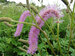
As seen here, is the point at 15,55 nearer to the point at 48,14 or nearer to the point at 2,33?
the point at 2,33

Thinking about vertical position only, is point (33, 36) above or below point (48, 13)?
below

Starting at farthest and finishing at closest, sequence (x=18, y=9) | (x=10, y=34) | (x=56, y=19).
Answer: (x=18, y=9)
(x=10, y=34)
(x=56, y=19)

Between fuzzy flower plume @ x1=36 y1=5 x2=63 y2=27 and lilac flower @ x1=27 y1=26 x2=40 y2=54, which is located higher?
Result: fuzzy flower plume @ x1=36 y1=5 x2=63 y2=27

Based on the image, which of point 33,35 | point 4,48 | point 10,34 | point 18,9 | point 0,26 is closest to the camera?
point 33,35

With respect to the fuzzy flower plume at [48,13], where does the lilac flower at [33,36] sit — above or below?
below

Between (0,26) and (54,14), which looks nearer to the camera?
(54,14)

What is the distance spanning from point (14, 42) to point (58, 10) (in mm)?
1275

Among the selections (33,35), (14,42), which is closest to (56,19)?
(33,35)

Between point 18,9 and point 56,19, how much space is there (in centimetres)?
361

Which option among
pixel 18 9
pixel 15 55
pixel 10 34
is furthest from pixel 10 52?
pixel 18 9

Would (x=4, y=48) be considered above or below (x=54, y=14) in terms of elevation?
below

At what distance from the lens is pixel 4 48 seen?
199cm

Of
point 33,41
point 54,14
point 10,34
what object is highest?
point 54,14

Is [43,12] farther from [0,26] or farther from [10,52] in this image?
[0,26]
